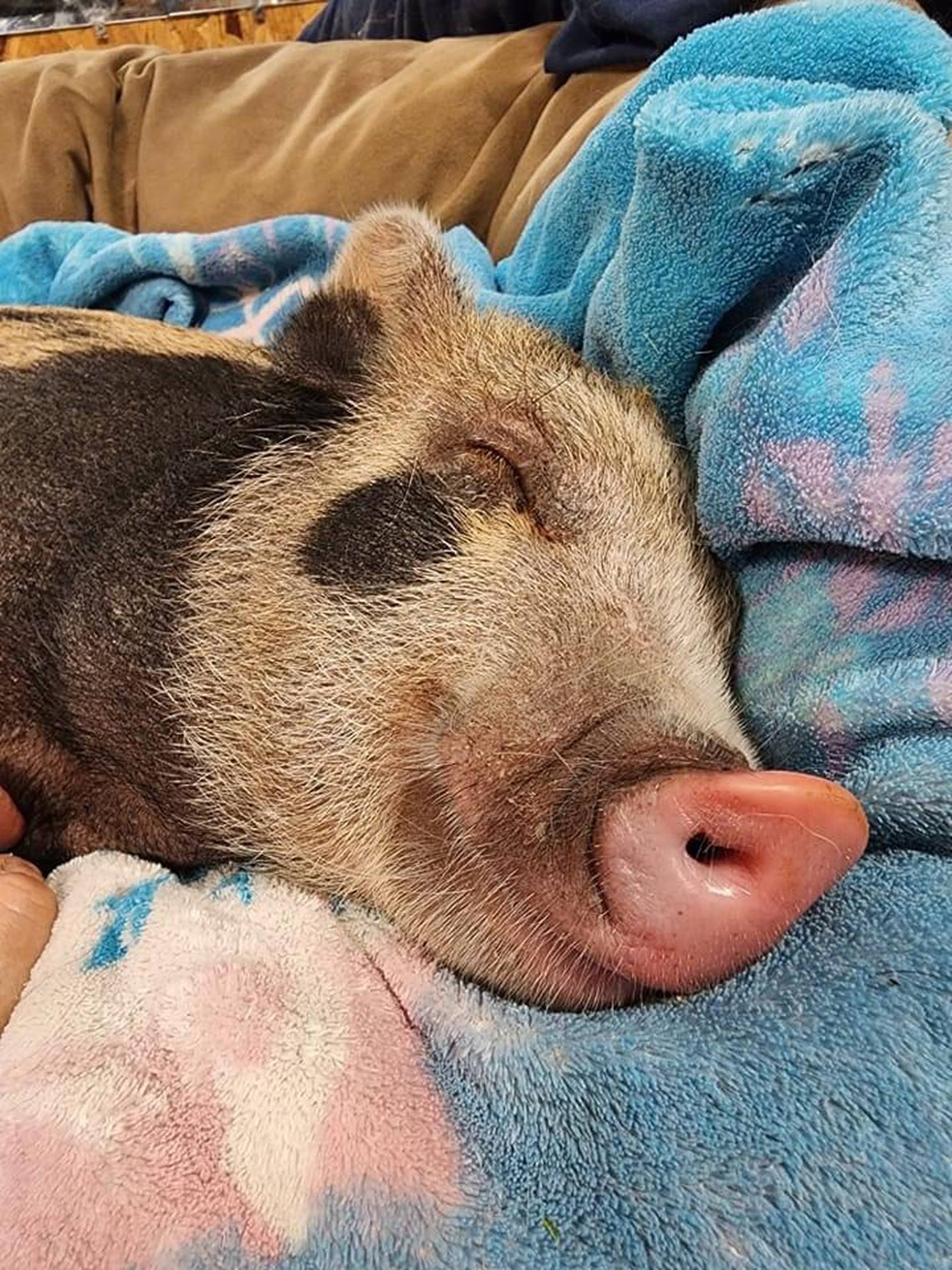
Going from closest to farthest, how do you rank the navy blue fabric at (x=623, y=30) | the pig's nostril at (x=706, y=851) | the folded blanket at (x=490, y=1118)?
the folded blanket at (x=490, y=1118) < the pig's nostril at (x=706, y=851) < the navy blue fabric at (x=623, y=30)

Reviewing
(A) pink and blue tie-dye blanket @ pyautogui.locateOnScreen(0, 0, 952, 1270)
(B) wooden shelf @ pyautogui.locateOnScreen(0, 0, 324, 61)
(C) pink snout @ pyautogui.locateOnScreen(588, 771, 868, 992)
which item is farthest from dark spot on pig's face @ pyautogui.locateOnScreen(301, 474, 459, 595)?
(B) wooden shelf @ pyautogui.locateOnScreen(0, 0, 324, 61)

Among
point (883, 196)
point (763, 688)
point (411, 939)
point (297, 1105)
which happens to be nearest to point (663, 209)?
point (883, 196)

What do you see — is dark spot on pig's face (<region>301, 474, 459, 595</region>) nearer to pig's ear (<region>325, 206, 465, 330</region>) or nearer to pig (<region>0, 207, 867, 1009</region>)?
pig (<region>0, 207, 867, 1009</region>)

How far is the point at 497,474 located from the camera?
1030 millimetres

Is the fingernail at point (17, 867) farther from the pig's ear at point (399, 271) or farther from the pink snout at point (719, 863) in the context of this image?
the pig's ear at point (399, 271)

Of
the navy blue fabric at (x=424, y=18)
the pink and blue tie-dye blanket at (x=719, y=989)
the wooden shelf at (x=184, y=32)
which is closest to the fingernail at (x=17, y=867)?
the pink and blue tie-dye blanket at (x=719, y=989)

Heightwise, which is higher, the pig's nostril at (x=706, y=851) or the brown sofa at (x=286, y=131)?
the pig's nostril at (x=706, y=851)

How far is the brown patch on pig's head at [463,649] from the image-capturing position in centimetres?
79

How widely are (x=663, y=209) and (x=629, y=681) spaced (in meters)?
0.45

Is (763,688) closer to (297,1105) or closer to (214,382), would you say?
(297,1105)

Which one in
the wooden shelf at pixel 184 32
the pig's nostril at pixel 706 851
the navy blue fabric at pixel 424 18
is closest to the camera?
the pig's nostril at pixel 706 851

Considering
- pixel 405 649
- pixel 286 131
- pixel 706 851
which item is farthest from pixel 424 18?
pixel 706 851

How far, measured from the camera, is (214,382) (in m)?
1.17

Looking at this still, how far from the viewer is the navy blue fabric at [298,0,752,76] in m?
1.94
